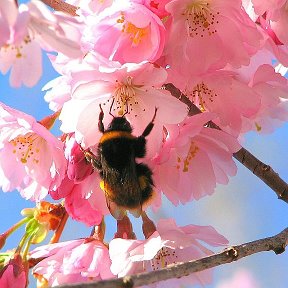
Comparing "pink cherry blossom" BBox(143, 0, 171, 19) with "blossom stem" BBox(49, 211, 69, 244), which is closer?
"pink cherry blossom" BBox(143, 0, 171, 19)

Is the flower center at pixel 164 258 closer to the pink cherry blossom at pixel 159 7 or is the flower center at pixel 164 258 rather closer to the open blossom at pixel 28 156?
the open blossom at pixel 28 156

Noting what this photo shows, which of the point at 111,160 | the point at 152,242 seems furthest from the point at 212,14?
the point at 152,242

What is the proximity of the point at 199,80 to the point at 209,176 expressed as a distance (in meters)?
0.28

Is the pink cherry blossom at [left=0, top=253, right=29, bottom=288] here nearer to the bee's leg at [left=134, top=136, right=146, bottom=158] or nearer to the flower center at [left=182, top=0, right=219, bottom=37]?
the bee's leg at [left=134, top=136, right=146, bottom=158]

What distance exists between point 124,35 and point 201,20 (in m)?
0.21

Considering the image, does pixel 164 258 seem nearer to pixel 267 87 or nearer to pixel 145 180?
pixel 145 180

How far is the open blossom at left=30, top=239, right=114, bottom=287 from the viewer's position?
1.64m

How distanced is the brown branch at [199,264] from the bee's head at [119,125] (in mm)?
375

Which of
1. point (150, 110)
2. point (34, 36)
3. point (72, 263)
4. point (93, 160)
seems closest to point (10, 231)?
point (72, 263)

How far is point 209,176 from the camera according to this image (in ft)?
5.90

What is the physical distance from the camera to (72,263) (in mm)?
1641

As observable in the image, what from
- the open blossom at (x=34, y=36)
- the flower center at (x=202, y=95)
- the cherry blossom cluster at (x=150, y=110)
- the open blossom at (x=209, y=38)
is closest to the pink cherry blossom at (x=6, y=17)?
the open blossom at (x=34, y=36)

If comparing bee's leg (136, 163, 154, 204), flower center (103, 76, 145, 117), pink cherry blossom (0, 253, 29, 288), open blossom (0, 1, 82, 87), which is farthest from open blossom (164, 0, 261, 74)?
pink cherry blossom (0, 253, 29, 288)

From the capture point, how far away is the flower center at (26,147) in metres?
1.76
